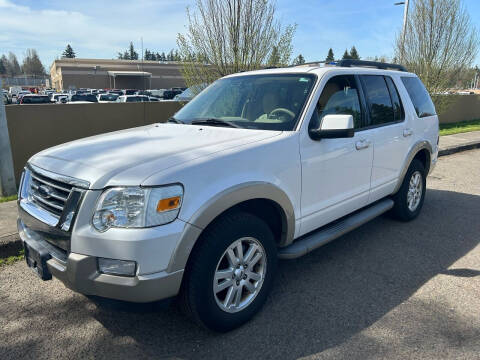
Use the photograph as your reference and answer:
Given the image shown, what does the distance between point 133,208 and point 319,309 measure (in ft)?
5.79

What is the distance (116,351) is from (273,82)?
2.64 metres

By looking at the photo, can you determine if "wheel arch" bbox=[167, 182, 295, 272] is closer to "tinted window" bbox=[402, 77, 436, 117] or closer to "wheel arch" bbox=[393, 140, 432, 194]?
"wheel arch" bbox=[393, 140, 432, 194]

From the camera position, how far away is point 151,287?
2.32 metres

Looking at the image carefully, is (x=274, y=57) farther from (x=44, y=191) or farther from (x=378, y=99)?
(x=44, y=191)

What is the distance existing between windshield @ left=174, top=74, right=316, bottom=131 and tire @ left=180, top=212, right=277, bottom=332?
0.96 metres

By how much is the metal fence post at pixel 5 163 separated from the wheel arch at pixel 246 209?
496 centimetres

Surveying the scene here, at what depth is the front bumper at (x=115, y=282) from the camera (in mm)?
2309

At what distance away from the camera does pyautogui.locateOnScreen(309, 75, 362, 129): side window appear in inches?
137

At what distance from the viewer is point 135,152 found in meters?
2.79

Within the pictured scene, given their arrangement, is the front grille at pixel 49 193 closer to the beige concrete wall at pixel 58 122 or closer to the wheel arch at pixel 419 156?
the wheel arch at pixel 419 156

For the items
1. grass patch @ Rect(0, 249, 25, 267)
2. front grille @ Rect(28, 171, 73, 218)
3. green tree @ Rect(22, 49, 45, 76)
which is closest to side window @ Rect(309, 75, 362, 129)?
front grille @ Rect(28, 171, 73, 218)

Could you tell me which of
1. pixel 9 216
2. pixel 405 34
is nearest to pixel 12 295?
pixel 9 216

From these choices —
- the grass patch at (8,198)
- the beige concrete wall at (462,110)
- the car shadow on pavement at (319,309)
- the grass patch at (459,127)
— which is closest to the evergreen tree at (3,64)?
the beige concrete wall at (462,110)

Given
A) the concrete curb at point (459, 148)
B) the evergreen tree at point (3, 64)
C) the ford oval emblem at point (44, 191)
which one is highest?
the evergreen tree at point (3, 64)
